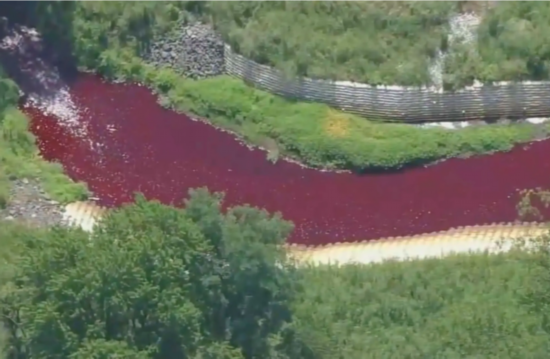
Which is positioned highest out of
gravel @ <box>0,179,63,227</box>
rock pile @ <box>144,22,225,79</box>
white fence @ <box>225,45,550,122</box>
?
rock pile @ <box>144,22,225,79</box>

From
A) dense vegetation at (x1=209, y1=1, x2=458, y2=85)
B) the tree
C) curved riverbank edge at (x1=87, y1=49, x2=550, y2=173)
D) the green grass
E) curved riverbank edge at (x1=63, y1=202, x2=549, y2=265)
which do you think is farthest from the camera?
dense vegetation at (x1=209, y1=1, x2=458, y2=85)

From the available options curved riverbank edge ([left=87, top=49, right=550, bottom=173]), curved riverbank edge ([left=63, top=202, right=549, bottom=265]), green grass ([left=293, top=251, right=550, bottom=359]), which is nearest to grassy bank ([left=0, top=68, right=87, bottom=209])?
curved riverbank edge ([left=63, top=202, right=549, bottom=265])

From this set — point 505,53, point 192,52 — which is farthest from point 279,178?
point 505,53

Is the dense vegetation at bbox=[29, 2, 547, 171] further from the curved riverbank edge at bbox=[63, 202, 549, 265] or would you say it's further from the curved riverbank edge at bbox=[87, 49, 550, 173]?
the curved riverbank edge at bbox=[63, 202, 549, 265]

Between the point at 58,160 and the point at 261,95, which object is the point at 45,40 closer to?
the point at 58,160

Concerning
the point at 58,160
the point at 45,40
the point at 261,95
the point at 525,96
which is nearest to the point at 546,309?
the point at 525,96

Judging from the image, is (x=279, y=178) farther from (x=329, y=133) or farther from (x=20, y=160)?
(x=20, y=160)
